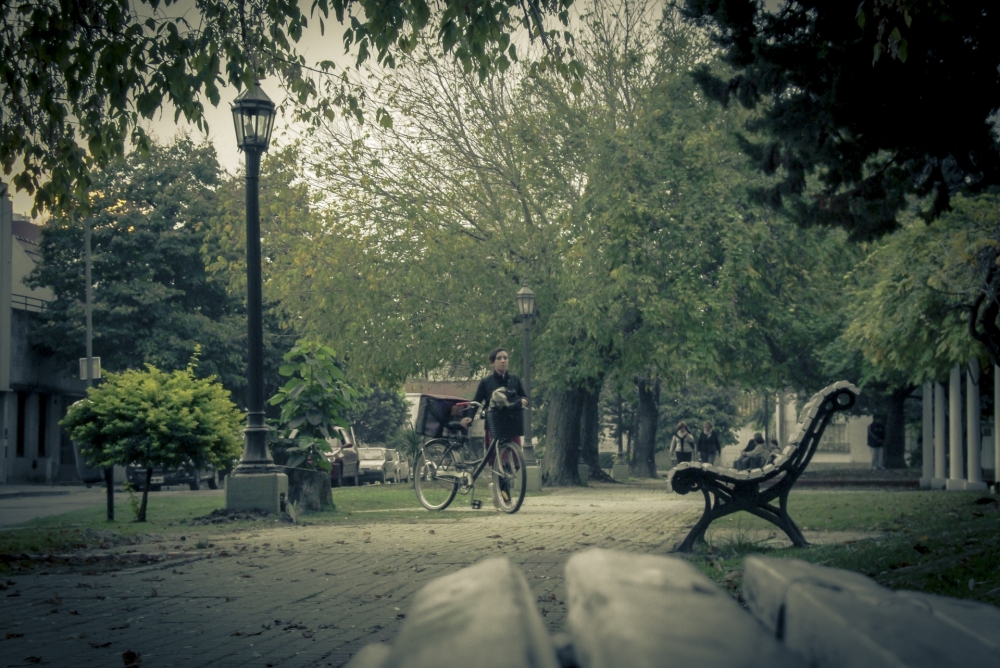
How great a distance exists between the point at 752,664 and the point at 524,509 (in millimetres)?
14110

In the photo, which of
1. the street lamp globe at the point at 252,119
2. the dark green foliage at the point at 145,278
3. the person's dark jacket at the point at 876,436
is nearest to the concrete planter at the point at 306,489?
the street lamp globe at the point at 252,119

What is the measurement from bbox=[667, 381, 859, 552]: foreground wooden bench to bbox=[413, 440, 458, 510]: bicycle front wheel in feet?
19.3

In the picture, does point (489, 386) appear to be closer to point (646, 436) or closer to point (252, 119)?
point (252, 119)

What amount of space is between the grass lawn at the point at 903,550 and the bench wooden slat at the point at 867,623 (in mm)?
3765

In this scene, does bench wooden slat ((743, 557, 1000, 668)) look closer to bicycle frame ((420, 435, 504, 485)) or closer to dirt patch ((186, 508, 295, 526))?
dirt patch ((186, 508, 295, 526))

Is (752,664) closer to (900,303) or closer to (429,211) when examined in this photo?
(900,303)

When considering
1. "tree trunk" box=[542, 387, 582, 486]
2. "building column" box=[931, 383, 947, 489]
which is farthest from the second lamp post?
"tree trunk" box=[542, 387, 582, 486]

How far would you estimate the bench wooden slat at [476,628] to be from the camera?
100 centimetres

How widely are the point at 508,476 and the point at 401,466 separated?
3137 cm

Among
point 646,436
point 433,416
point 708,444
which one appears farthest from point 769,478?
point 646,436

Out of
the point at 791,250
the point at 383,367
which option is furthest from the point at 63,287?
the point at 791,250

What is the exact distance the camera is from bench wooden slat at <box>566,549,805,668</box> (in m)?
0.98

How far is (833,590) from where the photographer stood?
4.21 ft

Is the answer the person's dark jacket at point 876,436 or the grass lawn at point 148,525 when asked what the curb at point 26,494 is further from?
the person's dark jacket at point 876,436
